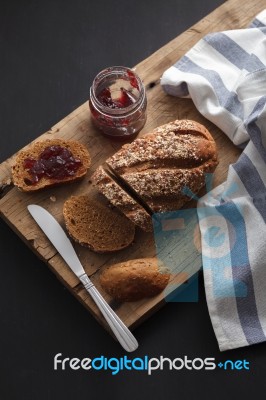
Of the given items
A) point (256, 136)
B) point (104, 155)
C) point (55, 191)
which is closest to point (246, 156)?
point (256, 136)

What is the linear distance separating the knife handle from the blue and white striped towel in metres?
0.44

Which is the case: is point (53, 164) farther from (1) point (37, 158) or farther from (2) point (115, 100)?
(2) point (115, 100)

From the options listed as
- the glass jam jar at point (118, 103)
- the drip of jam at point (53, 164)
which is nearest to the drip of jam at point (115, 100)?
the glass jam jar at point (118, 103)

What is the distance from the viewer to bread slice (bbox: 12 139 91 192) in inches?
162

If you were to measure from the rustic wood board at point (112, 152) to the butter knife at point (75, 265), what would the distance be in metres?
0.04

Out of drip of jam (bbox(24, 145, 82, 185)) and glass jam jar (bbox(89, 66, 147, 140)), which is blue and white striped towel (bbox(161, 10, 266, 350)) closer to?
glass jam jar (bbox(89, 66, 147, 140))

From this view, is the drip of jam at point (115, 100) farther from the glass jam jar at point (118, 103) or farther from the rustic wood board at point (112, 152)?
the rustic wood board at point (112, 152)

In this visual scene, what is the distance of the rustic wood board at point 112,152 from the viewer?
400cm

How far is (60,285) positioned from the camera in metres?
4.18

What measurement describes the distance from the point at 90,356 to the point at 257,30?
206 cm

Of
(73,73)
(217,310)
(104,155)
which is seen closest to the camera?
(217,310)

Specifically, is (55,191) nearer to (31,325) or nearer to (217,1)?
(31,325)

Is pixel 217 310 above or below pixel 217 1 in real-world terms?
below

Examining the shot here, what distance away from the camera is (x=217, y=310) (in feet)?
13.0
